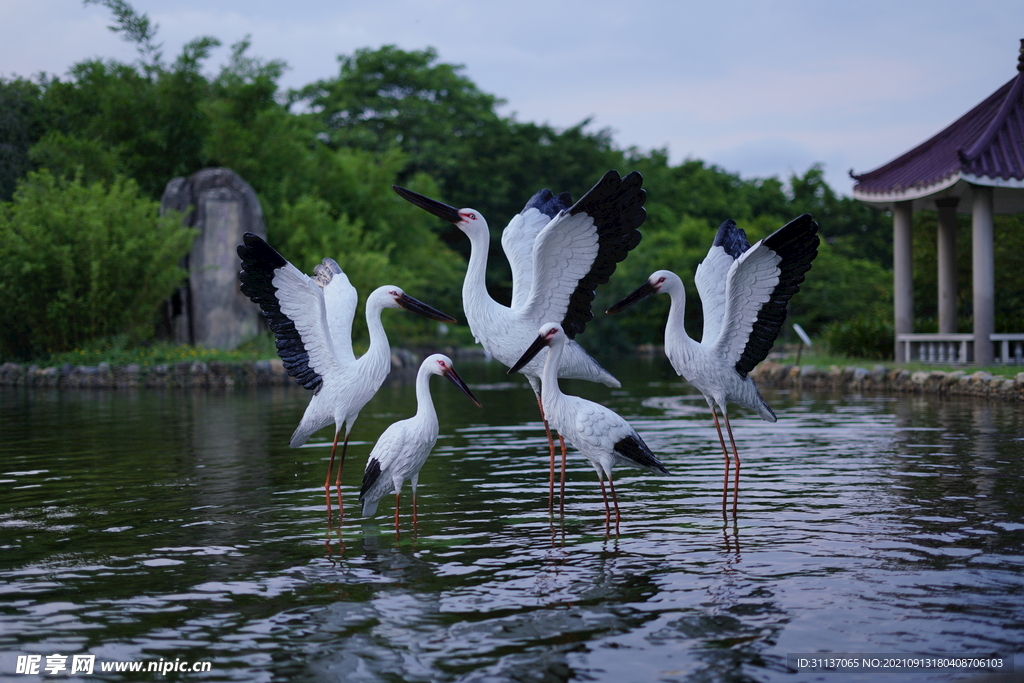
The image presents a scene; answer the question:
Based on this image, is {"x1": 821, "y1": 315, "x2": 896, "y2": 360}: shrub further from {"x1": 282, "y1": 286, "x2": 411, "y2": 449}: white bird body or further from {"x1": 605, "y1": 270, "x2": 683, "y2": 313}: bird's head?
{"x1": 282, "y1": 286, "x2": 411, "y2": 449}: white bird body

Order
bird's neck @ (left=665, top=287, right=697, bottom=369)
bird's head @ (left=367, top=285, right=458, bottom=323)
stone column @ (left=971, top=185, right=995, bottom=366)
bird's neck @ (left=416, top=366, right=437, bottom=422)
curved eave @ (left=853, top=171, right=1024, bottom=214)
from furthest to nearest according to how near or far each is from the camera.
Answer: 1. stone column @ (left=971, top=185, right=995, bottom=366)
2. curved eave @ (left=853, top=171, right=1024, bottom=214)
3. bird's neck @ (left=665, top=287, right=697, bottom=369)
4. bird's head @ (left=367, top=285, right=458, bottom=323)
5. bird's neck @ (left=416, top=366, right=437, bottom=422)

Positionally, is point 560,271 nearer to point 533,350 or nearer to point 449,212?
point 533,350

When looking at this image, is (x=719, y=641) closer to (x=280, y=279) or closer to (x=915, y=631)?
(x=915, y=631)

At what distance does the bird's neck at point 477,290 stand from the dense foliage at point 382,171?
58.4 ft

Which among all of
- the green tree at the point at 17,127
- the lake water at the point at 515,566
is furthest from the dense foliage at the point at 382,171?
the lake water at the point at 515,566

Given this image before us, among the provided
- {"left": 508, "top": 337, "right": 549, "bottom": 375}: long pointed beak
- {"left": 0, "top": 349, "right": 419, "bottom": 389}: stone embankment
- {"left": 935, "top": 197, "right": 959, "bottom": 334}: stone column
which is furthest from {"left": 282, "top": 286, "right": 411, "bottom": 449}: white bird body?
{"left": 935, "top": 197, "right": 959, "bottom": 334}: stone column

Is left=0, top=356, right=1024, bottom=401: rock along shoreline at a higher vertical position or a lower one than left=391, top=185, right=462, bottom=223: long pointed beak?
lower

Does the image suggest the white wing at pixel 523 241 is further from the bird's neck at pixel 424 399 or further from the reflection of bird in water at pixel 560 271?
the bird's neck at pixel 424 399

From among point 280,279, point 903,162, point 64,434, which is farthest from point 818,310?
point 280,279

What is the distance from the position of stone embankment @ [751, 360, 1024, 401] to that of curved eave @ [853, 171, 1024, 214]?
11.1 feet

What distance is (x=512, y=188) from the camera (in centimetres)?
4734

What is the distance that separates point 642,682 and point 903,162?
1975 centimetres

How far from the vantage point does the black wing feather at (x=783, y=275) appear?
686 cm

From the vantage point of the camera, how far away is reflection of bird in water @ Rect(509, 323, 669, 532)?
6.24 metres
